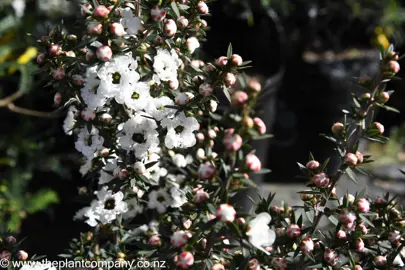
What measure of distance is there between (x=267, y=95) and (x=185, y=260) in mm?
1745

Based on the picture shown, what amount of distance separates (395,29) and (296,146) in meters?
1.02

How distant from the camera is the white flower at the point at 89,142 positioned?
125 cm

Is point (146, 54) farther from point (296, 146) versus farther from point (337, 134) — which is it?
point (296, 146)

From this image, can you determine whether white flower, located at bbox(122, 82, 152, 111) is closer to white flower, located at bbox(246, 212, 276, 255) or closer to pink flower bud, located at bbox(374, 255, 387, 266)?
white flower, located at bbox(246, 212, 276, 255)

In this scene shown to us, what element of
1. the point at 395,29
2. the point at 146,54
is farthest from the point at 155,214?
the point at 395,29

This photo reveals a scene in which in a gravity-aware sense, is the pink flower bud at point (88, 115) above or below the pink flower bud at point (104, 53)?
below

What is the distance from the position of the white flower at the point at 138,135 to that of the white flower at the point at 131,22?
0.59 feet

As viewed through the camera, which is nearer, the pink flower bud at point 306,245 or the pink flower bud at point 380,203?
the pink flower bud at point 306,245

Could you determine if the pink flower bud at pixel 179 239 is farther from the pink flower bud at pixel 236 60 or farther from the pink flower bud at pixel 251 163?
the pink flower bud at pixel 236 60

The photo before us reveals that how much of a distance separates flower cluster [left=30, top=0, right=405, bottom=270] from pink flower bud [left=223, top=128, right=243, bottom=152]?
9 centimetres

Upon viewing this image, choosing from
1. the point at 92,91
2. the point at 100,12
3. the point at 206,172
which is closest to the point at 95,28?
the point at 100,12

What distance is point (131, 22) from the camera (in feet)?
3.93

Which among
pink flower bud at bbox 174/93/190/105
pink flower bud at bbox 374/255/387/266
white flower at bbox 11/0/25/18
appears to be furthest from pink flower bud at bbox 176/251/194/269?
white flower at bbox 11/0/25/18

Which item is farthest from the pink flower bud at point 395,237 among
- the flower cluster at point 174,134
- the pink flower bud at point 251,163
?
the pink flower bud at point 251,163
